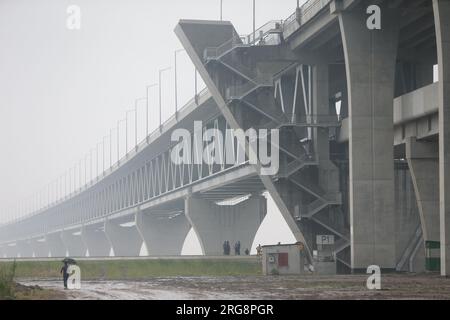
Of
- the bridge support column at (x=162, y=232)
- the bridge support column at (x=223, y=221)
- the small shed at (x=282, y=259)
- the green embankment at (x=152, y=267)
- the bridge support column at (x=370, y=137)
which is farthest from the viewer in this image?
the bridge support column at (x=162, y=232)

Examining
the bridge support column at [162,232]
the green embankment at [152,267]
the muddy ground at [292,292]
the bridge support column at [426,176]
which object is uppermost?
the bridge support column at [426,176]

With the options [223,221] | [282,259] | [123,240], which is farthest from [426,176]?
[123,240]

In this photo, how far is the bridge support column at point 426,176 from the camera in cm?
5000

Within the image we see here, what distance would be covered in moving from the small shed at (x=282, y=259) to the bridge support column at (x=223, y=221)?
45033mm

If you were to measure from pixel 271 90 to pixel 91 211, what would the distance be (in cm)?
13159

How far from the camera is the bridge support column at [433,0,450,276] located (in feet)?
139

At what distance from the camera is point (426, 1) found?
167 feet

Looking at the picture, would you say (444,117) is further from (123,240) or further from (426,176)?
(123,240)

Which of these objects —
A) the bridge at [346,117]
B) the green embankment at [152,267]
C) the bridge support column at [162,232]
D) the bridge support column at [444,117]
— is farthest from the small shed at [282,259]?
the bridge support column at [162,232]

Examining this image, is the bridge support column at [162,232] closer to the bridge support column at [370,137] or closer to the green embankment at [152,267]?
the green embankment at [152,267]

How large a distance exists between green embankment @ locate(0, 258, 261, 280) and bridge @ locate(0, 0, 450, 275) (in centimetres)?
544

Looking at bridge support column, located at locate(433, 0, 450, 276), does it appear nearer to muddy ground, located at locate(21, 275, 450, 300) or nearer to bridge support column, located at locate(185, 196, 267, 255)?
muddy ground, located at locate(21, 275, 450, 300)

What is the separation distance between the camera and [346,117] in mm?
64812

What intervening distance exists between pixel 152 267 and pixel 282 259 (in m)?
12.2
